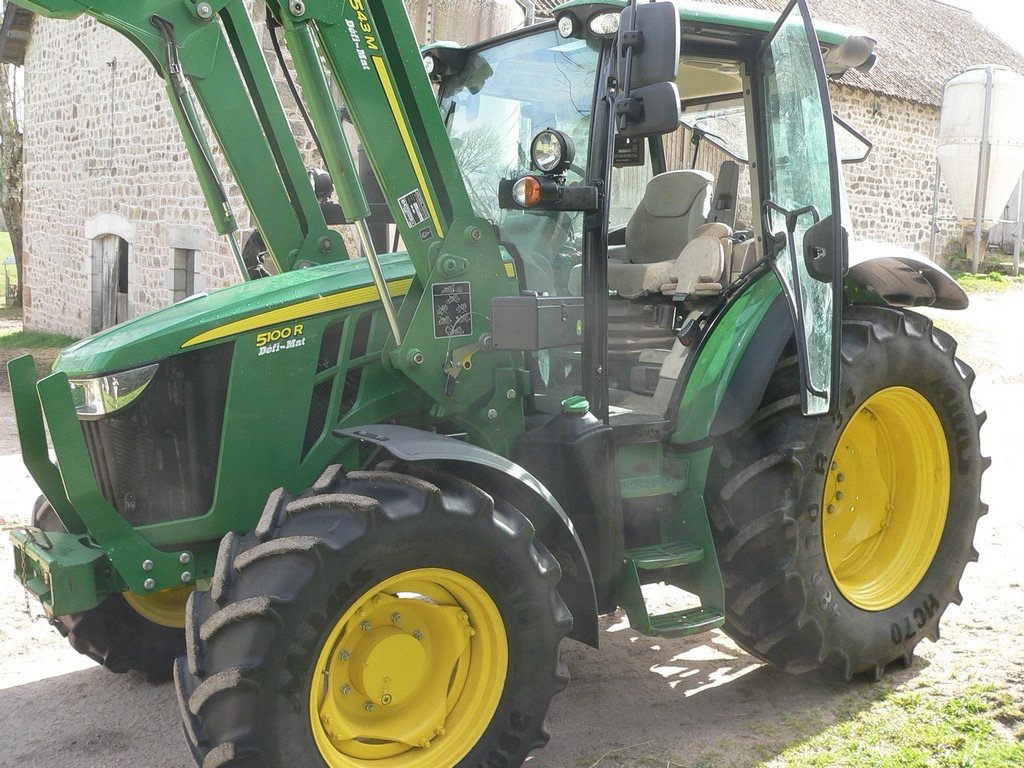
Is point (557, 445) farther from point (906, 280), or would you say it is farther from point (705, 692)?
point (906, 280)

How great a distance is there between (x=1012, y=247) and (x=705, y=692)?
891 inches

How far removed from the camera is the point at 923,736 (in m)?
3.75

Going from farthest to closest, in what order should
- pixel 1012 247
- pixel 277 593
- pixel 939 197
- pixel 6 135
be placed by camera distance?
pixel 1012 247, pixel 939 197, pixel 6 135, pixel 277 593

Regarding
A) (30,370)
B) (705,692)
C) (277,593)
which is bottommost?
(705,692)

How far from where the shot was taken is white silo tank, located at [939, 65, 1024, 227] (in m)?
19.2

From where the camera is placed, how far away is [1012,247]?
23.8 m

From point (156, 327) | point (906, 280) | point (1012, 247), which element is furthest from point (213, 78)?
point (1012, 247)

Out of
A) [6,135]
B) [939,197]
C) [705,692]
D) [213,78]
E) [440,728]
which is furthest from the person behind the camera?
[939,197]

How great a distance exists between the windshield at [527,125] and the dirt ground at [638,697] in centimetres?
159

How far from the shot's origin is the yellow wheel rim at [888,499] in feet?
14.4

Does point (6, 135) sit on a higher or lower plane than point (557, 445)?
higher

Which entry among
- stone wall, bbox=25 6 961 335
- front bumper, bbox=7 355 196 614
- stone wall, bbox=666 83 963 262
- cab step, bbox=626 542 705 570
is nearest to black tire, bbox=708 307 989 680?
cab step, bbox=626 542 705 570

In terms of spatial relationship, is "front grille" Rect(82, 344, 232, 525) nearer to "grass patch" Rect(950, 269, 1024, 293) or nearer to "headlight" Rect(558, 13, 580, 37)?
"headlight" Rect(558, 13, 580, 37)

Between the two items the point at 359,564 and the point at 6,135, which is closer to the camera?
the point at 359,564
